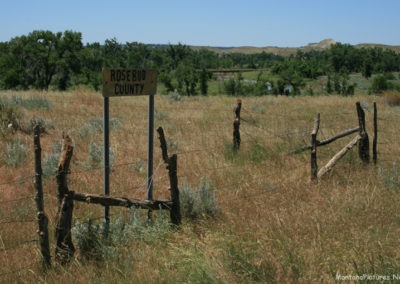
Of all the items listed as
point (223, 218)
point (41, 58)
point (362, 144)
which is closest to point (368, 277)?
point (223, 218)

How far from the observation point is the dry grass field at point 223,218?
13.6 feet

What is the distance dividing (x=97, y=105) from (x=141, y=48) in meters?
66.0

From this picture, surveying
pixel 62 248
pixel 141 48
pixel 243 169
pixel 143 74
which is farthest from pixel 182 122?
pixel 141 48

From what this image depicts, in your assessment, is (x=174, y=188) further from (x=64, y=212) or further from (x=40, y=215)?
(x=40, y=215)

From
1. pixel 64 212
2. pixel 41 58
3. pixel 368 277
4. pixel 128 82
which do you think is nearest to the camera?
pixel 368 277

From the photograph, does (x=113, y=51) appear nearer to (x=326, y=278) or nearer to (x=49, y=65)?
(x=49, y=65)

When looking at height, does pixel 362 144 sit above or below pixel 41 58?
below

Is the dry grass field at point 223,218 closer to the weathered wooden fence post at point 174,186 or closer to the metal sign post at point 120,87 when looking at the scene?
the weathered wooden fence post at point 174,186

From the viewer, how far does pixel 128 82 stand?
5195mm

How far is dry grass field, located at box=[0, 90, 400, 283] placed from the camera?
415 centimetres

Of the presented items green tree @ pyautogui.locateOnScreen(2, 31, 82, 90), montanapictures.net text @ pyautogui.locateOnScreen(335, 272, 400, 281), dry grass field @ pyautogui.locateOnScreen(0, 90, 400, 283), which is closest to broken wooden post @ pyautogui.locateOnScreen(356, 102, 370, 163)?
dry grass field @ pyautogui.locateOnScreen(0, 90, 400, 283)

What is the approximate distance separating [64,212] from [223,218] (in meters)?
2.12

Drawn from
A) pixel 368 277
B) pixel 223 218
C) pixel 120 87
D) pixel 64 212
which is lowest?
pixel 223 218

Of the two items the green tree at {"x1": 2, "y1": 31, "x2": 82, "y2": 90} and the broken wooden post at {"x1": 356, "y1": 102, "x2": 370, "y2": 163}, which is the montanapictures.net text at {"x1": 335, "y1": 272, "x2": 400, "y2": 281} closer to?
the broken wooden post at {"x1": 356, "y1": 102, "x2": 370, "y2": 163}
